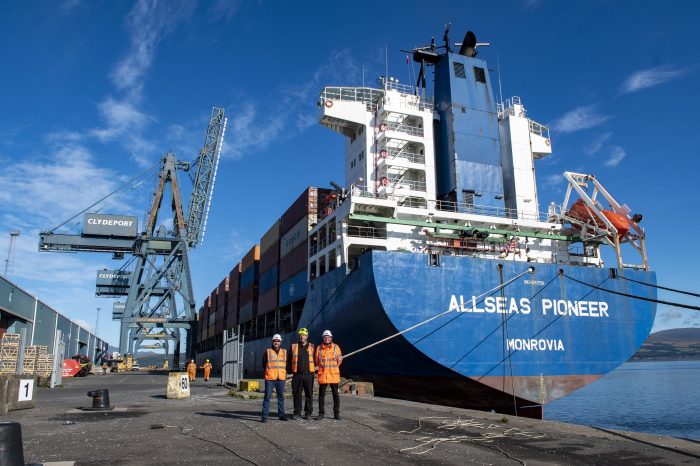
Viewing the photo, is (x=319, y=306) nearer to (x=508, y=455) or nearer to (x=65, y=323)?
(x=508, y=455)

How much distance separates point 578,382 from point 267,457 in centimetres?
1393

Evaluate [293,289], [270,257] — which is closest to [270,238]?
[270,257]

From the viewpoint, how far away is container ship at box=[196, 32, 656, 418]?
15750mm

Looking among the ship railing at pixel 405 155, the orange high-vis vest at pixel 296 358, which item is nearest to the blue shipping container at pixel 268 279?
the ship railing at pixel 405 155

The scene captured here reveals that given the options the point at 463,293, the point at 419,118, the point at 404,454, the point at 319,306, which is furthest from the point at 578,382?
the point at 404,454

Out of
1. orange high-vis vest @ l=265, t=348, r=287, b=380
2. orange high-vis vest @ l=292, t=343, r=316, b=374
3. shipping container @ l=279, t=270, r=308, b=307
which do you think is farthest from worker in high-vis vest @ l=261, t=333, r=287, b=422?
shipping container @ l=279, t=270, r=308, b=307

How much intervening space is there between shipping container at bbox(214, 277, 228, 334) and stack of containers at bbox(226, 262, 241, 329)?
51.5 inches

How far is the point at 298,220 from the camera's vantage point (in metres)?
25.9

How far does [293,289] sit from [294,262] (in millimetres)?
1342

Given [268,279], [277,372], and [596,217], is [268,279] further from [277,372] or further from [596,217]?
[277,372]

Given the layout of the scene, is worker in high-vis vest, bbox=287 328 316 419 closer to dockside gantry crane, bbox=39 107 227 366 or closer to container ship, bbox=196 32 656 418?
container ship, bbox=196 32 656 418

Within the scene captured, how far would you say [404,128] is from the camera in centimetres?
2097

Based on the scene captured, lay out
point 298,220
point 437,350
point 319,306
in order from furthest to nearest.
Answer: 1. point 298,220
2. point 319,306
3. point 437,350

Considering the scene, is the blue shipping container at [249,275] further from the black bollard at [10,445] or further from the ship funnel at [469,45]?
the black bollard at [10,445]
